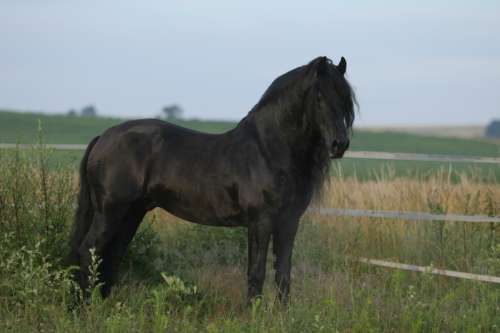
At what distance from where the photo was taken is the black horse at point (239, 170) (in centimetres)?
462

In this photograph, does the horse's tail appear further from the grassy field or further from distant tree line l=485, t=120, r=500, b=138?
distant tree line l=485, t=120, r=500, b=138

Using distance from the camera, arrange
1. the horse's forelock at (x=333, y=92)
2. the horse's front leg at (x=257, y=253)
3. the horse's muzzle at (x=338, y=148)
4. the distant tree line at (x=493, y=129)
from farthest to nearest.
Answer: the distant tree line at (x=493, y=129)
the horse's front leg at (x=257, y=253)
the horse's forelock at (x=333, y=92)
the horse's muzzle at (x=338, y=148)

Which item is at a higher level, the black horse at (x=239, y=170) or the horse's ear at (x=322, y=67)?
the horse's ear at (x=322, y=67)

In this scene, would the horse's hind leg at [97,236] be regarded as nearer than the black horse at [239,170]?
No

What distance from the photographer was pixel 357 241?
711 centimetres

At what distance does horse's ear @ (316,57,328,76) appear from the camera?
447 cm

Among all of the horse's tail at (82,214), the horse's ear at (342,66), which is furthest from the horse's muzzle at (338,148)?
the horse's tail at (82,214)

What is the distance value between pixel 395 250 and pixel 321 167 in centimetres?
289

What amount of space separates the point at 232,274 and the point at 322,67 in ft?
8.66

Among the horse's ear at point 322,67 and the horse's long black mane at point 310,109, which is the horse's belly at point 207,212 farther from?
the horse's ear at point 322,67

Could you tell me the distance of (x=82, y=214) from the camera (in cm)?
545

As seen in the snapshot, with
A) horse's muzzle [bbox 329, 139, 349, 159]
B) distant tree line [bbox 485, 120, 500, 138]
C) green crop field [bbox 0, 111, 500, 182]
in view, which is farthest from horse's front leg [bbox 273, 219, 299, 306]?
distant tree line [bbox 485, 120, 500, 138]

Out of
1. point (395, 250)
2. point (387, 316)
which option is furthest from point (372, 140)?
point (387, 316)

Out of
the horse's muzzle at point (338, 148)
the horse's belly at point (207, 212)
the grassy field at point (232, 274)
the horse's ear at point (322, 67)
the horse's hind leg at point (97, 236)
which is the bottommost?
the grassy field at point (232, 274)
